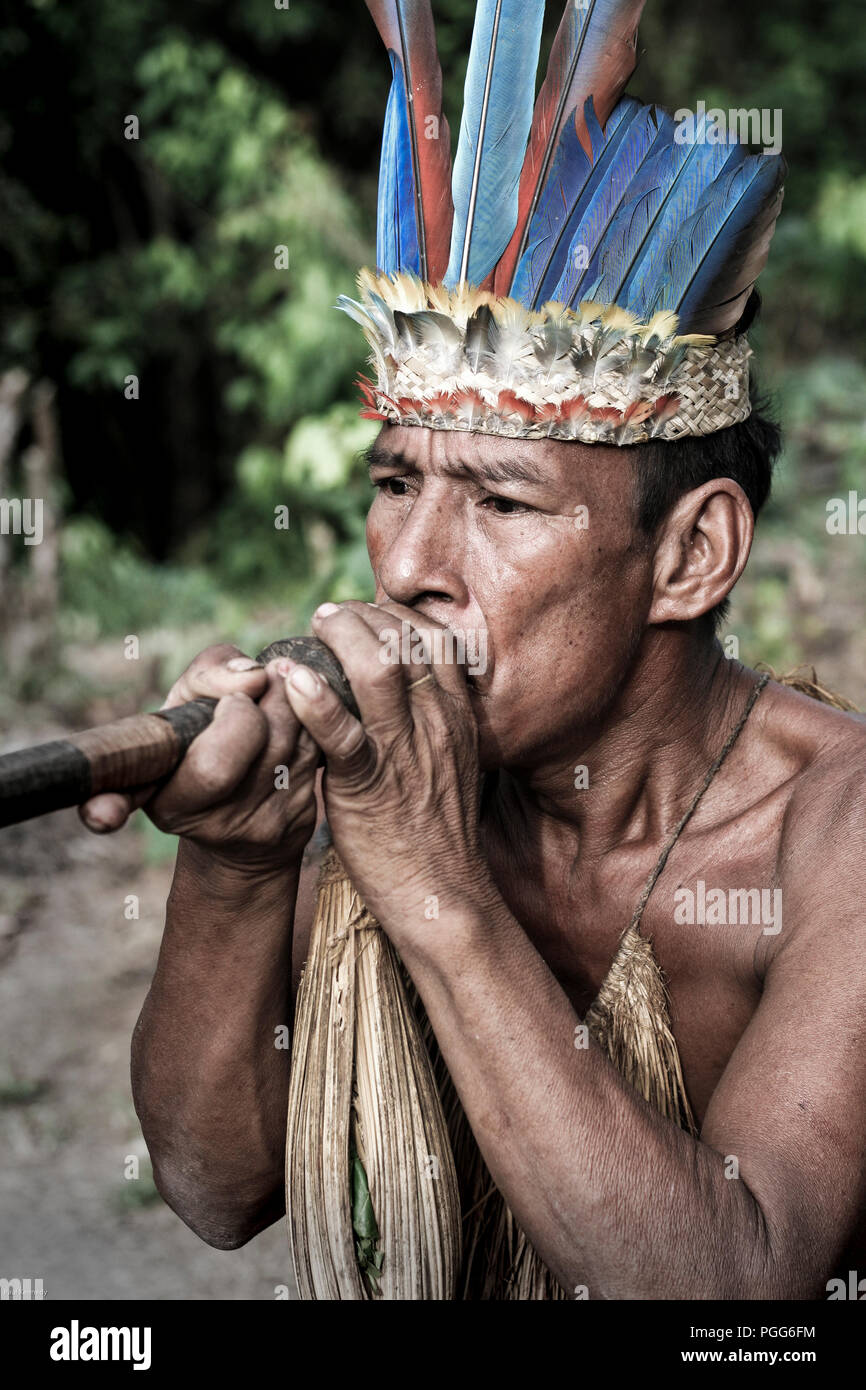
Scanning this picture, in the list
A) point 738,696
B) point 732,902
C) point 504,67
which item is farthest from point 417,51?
point 732,902

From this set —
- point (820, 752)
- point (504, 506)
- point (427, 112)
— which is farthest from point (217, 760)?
point (427, 112)

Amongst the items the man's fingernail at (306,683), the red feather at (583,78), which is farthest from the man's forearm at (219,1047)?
the red feather at (583,78)

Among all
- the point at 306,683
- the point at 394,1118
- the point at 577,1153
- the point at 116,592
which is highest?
the point at 116,592

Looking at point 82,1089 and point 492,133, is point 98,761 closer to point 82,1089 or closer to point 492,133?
point 492,133

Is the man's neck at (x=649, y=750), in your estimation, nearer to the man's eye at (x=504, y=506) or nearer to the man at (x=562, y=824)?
the man at (x=562, y=824)

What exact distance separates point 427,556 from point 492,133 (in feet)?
2.43

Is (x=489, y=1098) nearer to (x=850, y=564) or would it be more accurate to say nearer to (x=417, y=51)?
(x=417, y=51)

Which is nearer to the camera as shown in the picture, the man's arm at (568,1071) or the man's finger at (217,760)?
the man's finger at (217,760)

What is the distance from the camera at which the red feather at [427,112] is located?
2354 mm

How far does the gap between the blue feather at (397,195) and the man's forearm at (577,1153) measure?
1.13 m

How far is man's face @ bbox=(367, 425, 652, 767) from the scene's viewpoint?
219 cm

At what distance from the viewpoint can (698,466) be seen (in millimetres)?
2385

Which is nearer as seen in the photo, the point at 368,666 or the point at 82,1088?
the point at 368,666

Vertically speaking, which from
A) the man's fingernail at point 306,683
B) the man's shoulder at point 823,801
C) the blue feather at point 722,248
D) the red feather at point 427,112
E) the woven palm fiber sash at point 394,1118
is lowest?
the woven palm fiber sash at point 394,1118
